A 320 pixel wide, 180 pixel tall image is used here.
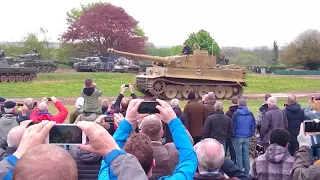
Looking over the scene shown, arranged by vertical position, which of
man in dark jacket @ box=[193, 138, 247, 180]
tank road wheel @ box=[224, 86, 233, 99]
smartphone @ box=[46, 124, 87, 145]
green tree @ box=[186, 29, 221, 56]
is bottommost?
tank road wheel @ box=[224, 86, 233, 99]

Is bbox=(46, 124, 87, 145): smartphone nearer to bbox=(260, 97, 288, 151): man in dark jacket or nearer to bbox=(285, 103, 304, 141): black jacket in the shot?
bbox=(260, 97, 288, 151): man in dark jacket

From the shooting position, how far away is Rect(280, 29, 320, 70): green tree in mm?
72188

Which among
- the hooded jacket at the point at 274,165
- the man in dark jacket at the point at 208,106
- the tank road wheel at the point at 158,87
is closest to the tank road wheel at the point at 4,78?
the tank road wheel at the point at 158,87

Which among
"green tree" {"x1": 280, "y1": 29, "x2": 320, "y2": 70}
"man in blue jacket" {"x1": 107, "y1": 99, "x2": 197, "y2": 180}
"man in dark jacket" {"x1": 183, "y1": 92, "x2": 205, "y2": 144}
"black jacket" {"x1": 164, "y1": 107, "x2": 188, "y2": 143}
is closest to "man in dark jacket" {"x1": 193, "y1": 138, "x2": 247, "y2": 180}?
"man in blue jacket" {"x1": 107, "y1": 99, "x2": 197, "y2": 180}

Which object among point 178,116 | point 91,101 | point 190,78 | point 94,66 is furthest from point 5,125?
point 94,66


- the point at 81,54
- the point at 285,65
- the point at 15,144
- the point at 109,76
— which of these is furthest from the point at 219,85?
the point at 285,65

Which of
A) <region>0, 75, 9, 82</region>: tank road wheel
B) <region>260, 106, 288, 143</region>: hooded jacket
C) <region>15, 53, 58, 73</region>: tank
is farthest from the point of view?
<region>15, 53, 58, 73</region>: tank

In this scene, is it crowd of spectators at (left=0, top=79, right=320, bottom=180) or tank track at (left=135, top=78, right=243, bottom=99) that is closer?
crowd of spectators at (left=0, top=79, right=320, bottom=180)

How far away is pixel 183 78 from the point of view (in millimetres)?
28094

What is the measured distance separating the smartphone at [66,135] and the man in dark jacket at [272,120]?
684 centimetres

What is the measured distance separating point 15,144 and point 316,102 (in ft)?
21.5

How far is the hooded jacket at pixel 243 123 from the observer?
31.2 ft

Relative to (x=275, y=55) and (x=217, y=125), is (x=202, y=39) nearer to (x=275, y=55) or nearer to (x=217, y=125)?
(x=275, y=55)

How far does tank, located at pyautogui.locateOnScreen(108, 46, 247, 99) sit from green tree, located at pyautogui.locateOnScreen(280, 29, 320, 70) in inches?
1817
